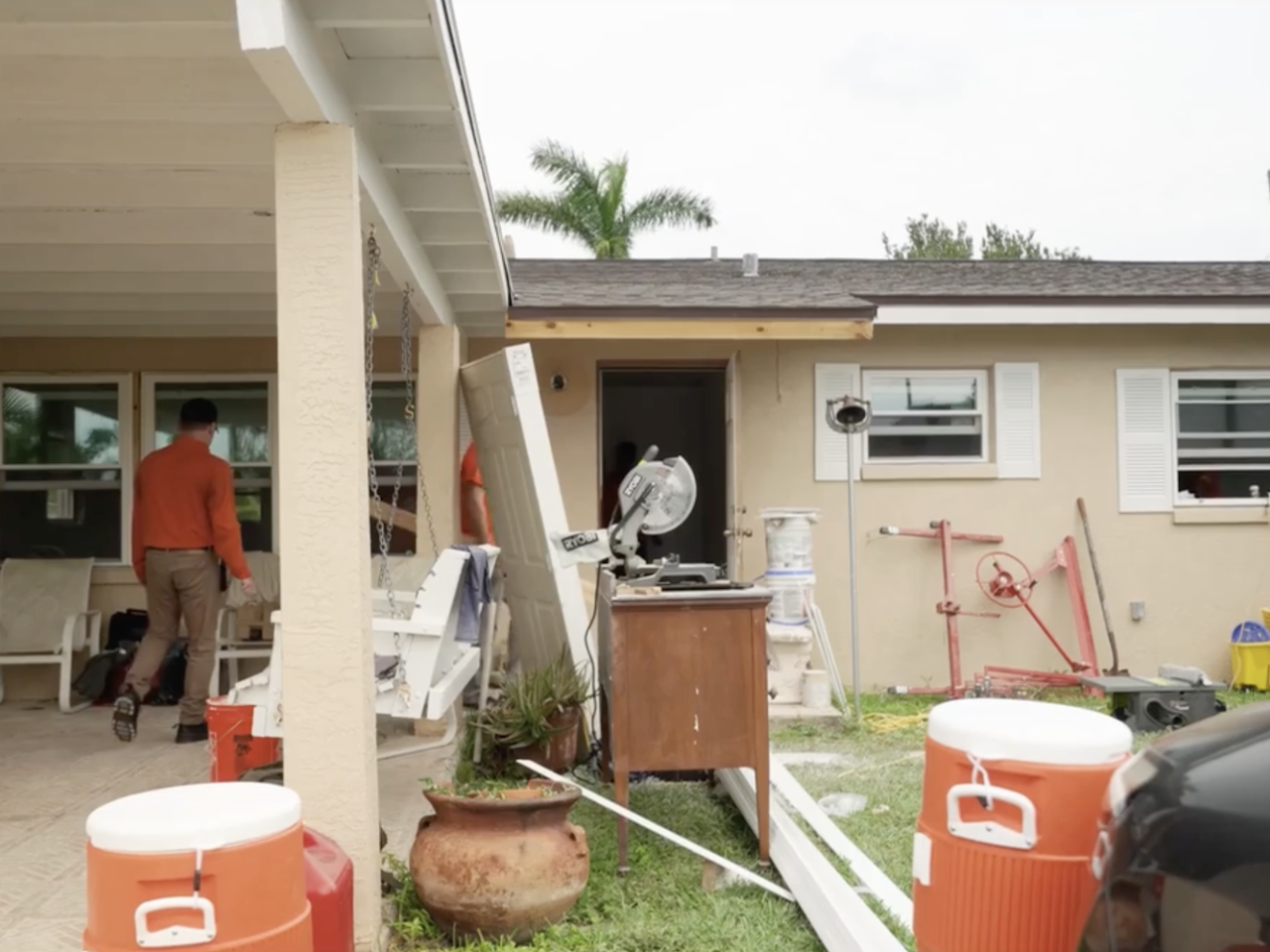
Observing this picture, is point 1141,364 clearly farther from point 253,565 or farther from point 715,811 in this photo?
point 253,565

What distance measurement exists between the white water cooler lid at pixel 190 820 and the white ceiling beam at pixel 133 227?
11.1 ft

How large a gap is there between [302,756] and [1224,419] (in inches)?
303

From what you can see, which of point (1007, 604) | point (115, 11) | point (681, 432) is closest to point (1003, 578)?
point (1007, 604)

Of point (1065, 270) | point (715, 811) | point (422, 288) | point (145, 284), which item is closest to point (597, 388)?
point (422, 288)

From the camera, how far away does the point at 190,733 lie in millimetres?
5738

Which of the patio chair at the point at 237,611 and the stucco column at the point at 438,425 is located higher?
the stucco column at the point at 438,425

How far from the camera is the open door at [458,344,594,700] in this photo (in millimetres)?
5508

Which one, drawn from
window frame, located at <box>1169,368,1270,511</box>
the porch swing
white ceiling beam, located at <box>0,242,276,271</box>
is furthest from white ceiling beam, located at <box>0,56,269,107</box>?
window frame, located at <box>1169,368,1270,511</box>

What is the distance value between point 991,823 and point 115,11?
294cm

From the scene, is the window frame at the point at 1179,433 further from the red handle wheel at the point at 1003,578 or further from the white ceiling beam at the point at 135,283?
the white ceiling beam at the point at 135,283

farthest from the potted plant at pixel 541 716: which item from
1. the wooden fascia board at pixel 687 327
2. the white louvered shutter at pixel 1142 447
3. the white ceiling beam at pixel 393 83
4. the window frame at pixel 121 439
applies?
the white louvered shutter at pixel 1142 447

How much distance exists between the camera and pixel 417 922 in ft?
11.2

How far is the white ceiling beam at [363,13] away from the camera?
117 inches

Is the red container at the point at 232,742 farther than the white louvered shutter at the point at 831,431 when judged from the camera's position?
No
